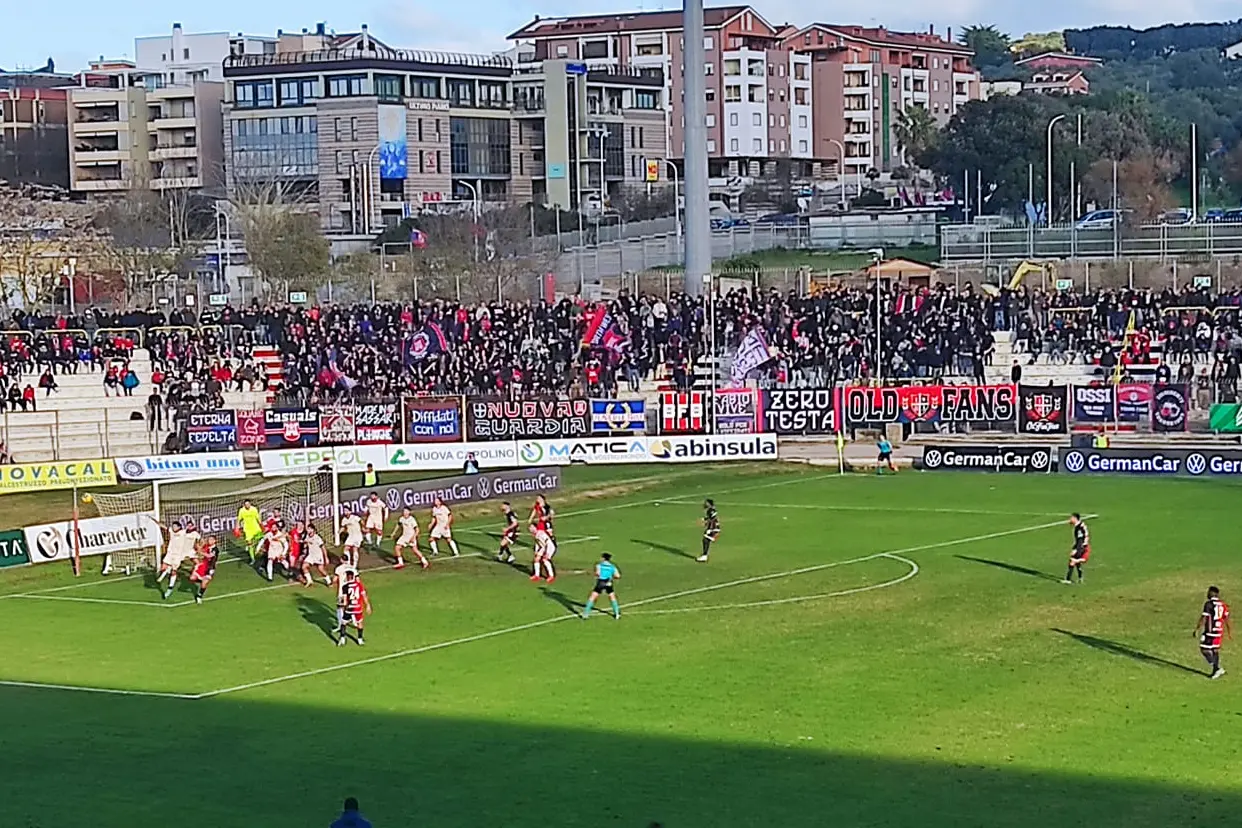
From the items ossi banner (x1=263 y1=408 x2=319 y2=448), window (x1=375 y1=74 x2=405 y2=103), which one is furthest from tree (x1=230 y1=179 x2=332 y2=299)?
ossi banner (x1=263 y1=408 x2=319 y2=448)

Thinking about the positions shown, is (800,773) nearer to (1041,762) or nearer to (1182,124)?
(1041,762)

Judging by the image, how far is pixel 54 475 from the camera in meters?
55.2

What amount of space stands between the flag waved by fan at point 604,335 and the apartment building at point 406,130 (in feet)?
212

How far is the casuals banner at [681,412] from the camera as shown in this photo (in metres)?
60.6

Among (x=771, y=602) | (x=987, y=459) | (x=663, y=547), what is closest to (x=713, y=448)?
(x=987, y=459)

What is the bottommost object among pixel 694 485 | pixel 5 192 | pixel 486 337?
pixel 694 485

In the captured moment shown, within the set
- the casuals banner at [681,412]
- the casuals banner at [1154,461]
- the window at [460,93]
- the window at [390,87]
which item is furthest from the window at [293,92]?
the casuals banner at [1154,461]

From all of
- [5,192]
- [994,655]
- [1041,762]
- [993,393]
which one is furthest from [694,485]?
[5,192]

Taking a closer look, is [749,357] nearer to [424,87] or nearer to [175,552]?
[175,552]

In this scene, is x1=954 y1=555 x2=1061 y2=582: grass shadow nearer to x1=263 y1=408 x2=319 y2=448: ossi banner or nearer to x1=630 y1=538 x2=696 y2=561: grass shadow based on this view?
x1=630 y1=538 x2=696 y2=561: grass shadow

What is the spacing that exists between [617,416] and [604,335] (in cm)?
730

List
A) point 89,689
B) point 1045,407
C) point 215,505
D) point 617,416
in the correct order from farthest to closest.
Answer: point 617,416
point 1045,407
point 215,505
point 89,689

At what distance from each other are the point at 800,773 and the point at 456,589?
1703cm

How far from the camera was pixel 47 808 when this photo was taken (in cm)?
2312
